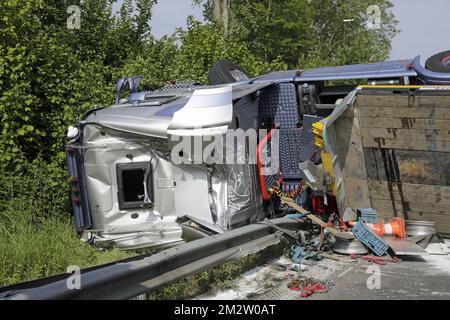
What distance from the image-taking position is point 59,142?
23.2 feet

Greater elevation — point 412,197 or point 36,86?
point 36,86

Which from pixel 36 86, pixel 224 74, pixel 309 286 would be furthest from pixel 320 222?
pixel 36 86

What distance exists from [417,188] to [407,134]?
0.54 m

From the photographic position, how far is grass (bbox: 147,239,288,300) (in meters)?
3.70

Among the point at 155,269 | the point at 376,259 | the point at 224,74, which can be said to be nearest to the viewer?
the point at 155,269

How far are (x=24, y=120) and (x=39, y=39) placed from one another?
127 centimetres

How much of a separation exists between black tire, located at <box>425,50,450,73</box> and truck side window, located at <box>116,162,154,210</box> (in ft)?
10.2

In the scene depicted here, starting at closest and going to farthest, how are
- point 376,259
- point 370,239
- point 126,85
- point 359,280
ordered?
1. point 359,280
2. point 376,259
3. point 370,239
4. point 126,85

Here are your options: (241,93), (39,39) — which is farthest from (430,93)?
(39,39)

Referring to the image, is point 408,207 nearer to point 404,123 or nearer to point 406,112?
point 404,123

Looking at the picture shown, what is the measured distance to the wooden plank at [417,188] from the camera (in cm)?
480

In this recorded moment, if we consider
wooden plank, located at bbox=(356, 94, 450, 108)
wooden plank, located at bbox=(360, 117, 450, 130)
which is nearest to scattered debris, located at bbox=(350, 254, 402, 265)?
wooden plank, located at bbox=(360, 117, 450, 130)

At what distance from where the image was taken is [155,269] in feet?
11.5

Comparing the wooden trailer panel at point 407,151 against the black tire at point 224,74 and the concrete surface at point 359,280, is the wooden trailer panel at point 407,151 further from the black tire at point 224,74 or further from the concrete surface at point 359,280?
the black tire at point 224,74
